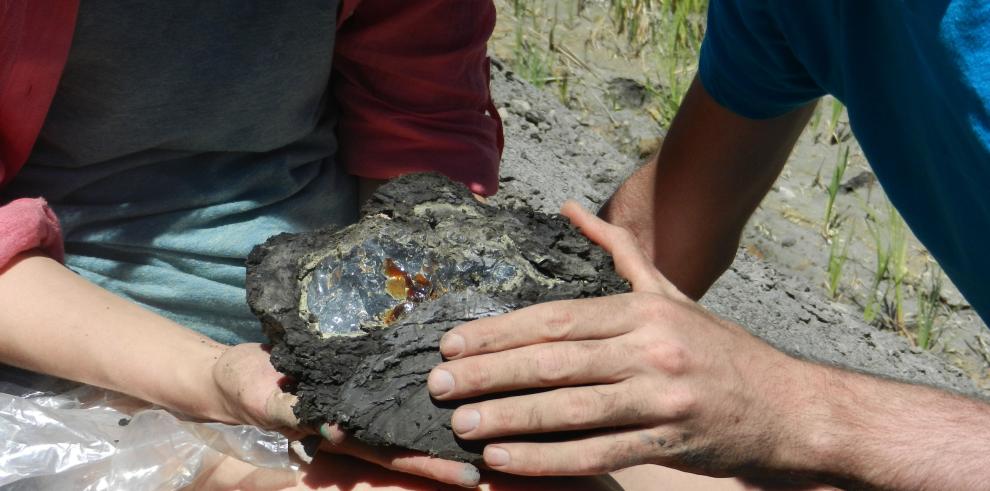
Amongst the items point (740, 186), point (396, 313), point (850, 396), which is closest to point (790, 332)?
point (740, 186)

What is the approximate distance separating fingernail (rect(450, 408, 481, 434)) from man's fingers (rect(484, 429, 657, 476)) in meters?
0.04

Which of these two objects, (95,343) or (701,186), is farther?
(701,186)

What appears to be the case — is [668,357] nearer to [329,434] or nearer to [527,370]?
[527,370]

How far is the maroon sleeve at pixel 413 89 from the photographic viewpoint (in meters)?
1.74

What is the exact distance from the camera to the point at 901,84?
160 cm

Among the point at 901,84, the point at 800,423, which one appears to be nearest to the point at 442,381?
the point at 800,423

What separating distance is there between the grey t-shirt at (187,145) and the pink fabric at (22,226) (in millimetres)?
152

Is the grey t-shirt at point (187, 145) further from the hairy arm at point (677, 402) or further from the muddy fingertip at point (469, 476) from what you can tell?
the muddy fingertip at point (469, 476)

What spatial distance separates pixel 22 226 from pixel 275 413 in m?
0.43

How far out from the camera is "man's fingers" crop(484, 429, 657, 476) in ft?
4.06

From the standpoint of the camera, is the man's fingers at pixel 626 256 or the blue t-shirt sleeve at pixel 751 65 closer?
the man's fingers at pixel 626 256

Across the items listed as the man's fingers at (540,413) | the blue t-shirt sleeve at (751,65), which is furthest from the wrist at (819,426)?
the blue t-shirt sleeve at (751,65)

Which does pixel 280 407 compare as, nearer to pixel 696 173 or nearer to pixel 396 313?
pixel 396 313

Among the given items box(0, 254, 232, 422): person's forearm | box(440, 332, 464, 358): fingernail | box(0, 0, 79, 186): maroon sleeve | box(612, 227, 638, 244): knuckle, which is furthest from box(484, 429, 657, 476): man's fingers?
box(0, 0, 79, 186): maroon sleeve
